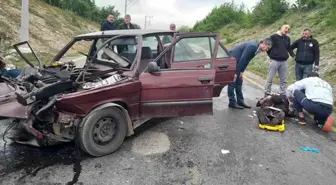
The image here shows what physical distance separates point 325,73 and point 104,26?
295 inches

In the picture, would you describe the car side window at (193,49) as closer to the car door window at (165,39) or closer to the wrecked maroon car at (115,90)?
the wrecked maroon car at (115,90)

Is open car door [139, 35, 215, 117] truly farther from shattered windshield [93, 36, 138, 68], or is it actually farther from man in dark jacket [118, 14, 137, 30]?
man in dark jacket [118, 14, 137, 30]

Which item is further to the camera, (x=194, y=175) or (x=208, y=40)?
(x=208, y=40)

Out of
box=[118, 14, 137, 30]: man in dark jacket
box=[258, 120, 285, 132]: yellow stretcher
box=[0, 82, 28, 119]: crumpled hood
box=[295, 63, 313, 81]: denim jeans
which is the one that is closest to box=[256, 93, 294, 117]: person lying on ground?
box=[258, 120, 285, 132]: yellow stretcher

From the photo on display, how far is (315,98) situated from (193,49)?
234 centimetres

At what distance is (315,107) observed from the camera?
17.5 ft

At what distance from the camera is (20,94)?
3.55 metres

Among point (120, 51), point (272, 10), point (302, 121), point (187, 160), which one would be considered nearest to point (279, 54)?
point (302, 121)

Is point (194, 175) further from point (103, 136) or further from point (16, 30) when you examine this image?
point (16, 30)

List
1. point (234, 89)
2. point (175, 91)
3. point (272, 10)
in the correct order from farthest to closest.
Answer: point (272, 10), point (234, 89), point (175, 91)

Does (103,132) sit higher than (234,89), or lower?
lower

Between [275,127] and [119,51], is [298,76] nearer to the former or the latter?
[275,127]

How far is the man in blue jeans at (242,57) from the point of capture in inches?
243

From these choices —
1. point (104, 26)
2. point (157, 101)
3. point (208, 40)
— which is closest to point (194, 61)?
point (208, 40)
